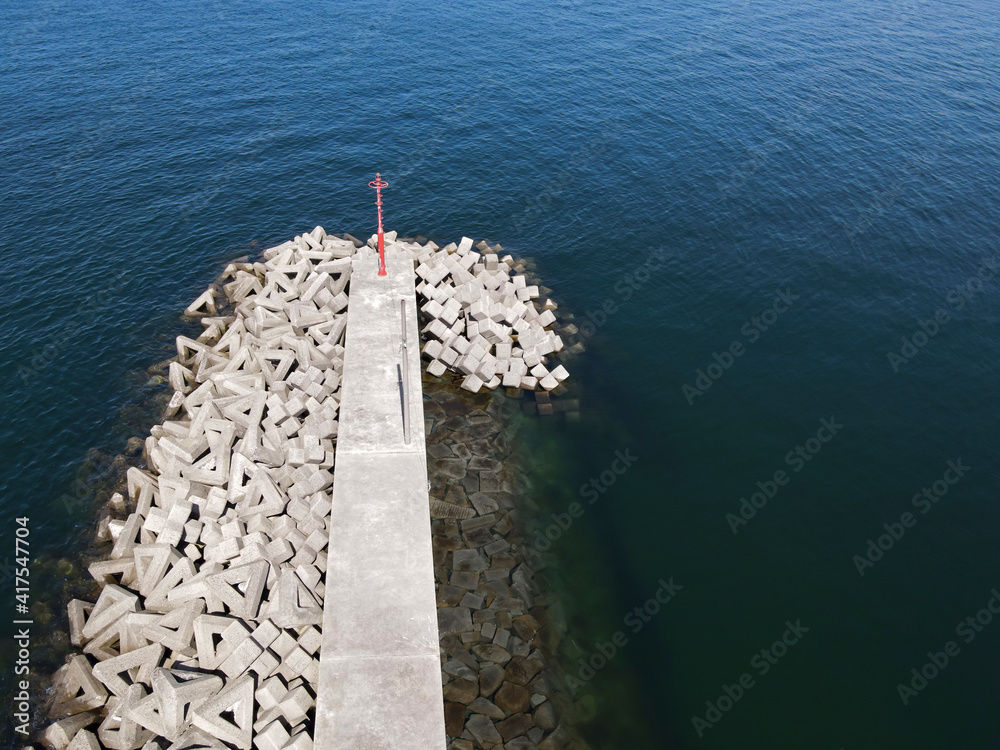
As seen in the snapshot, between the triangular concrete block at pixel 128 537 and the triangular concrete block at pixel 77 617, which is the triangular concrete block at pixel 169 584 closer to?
the triangular concrete block at pixel 77 617

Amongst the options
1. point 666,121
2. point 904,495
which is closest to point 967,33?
point 666,121

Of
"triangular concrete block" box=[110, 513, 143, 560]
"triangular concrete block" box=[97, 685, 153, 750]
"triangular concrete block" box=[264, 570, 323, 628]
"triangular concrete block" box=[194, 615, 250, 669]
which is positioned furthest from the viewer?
"triangular concrete block" box=[110, 513, 143, 560]

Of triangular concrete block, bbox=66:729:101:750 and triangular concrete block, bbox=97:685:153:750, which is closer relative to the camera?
triangular concrete block, bbox=66:729:101:750

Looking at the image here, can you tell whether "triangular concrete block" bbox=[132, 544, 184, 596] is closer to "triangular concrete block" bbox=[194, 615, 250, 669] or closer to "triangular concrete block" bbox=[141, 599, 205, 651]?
"triangular concrete block" bbox=[141, 599, 205, 651]

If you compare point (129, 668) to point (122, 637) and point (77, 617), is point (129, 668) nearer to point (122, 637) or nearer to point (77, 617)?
point (122, 637)

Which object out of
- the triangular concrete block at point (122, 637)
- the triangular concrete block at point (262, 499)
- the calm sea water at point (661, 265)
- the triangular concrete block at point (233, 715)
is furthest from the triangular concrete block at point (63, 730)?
the triangular concrete block at point (262, 499)

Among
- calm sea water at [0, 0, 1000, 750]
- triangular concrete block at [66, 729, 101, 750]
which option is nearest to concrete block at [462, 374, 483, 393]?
calm sea water at [0, 0, 1000, 750]
